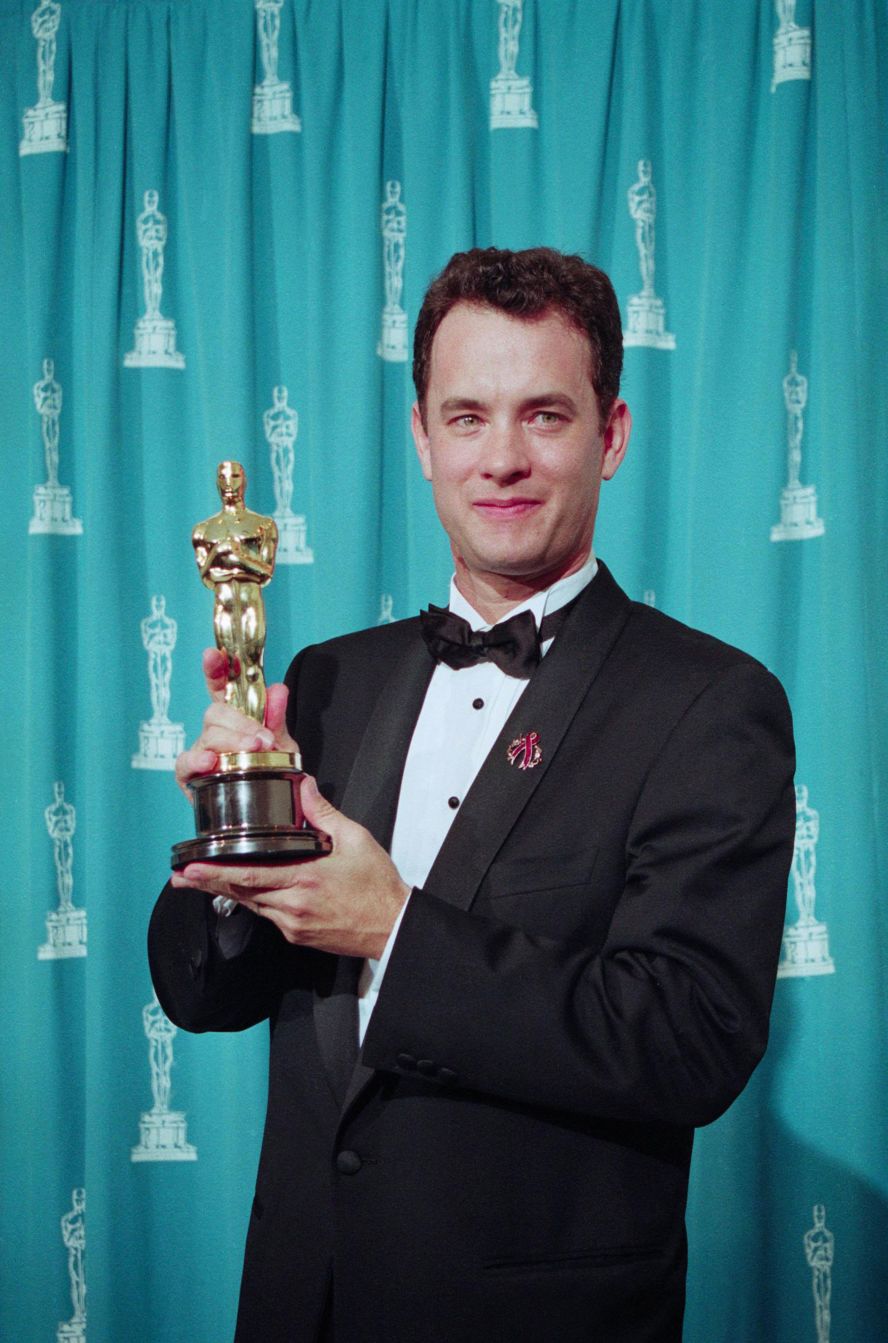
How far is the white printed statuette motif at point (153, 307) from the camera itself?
307cm

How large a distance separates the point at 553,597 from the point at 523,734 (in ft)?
0.82

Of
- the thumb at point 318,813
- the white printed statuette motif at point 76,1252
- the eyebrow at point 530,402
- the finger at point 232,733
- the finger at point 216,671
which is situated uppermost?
the eyebrow at point 530,402

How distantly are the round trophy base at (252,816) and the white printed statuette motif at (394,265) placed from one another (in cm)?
177

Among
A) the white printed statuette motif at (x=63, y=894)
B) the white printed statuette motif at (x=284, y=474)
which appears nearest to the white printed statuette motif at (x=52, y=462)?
the white printed statuette motif at (x=284, y=474)

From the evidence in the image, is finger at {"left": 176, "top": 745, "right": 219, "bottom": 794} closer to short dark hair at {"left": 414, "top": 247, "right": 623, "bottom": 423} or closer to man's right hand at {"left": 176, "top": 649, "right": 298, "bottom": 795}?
man's right hand at {"left": 176, "top": 649, "right": 298, "bottom": 795}

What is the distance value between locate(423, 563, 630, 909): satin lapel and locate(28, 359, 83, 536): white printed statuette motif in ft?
5.76

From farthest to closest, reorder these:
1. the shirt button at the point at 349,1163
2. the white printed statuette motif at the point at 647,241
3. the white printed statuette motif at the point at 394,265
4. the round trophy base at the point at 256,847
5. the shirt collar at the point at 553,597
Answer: the white printed statuette motif at the point at 394,265 < the white printed statuette motif at the point at 647,241 < the shirt collar at the point at 553,597 < the shirt button at the point at 349,1163 < the round trophy base at the point at 256,847

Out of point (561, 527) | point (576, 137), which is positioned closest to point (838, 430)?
point (576, 137)

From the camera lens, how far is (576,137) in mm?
2920

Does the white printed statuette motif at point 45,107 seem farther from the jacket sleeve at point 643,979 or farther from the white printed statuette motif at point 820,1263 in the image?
the white printed statuette motif at point 820,1263

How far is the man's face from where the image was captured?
5.53ft

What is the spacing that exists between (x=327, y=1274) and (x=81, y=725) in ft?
5.96

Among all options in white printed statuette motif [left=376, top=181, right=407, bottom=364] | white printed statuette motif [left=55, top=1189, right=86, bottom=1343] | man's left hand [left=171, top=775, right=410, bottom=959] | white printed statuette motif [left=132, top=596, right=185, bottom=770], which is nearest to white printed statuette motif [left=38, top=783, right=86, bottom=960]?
white printed statuette motif [left=132, top=596, right=185, bottom=770]

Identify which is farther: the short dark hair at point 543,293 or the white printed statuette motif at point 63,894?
the white printed statuette motif at point 63,894
